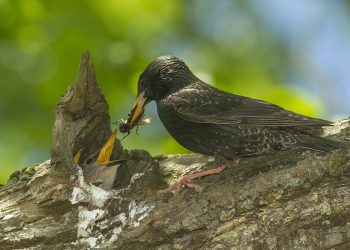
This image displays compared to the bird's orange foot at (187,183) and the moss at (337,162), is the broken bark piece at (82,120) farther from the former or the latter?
the moss at (337,162)

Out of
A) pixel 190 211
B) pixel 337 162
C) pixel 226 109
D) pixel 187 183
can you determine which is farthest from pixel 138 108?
pixel 337 162

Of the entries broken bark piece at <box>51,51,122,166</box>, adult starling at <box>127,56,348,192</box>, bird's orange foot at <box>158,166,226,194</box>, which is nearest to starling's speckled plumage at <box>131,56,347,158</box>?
adult starling at <box>127,56,348,192</box>

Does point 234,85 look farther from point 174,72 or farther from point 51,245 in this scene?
point 51,245

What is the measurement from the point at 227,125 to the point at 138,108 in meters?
0.89

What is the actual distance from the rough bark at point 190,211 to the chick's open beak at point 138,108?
3.55ft

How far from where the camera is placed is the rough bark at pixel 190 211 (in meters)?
4.63

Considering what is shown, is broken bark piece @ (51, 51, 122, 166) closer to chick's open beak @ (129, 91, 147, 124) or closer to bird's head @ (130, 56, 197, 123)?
chick's open beak @ (129, 91, 147, 124)

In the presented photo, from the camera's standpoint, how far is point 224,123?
19.0ft

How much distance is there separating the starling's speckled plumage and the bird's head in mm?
37

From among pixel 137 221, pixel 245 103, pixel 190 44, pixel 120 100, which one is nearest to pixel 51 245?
pixel 137 221

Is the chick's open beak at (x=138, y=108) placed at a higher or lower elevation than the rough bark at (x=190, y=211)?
higher

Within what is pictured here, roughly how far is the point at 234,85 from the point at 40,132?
189 centimetres

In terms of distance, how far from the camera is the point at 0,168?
6242mm

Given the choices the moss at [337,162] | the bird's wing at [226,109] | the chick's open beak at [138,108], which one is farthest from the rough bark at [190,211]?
the chick's open beak at [138,108]
